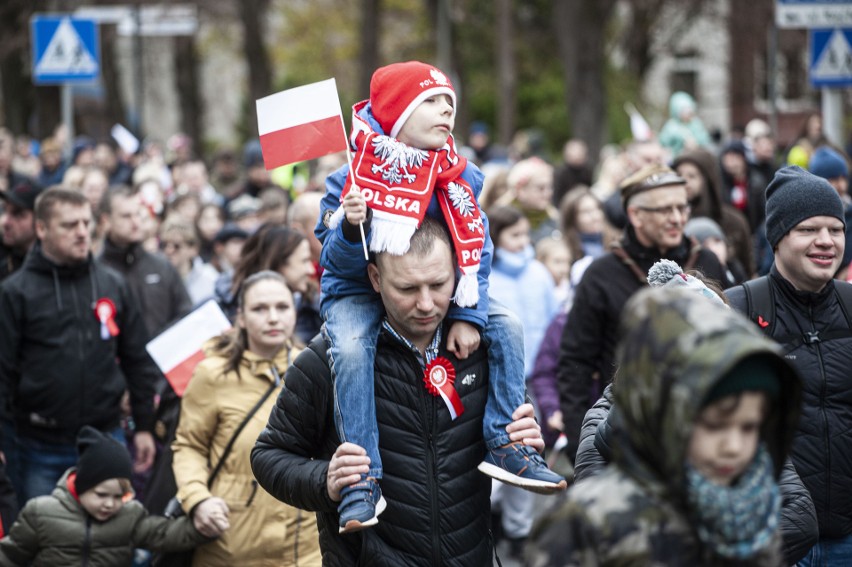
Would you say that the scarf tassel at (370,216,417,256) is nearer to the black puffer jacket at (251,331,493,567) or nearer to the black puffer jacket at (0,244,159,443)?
the black puffer jacket at (251,331,493,567)

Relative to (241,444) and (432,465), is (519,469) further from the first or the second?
(241,444)

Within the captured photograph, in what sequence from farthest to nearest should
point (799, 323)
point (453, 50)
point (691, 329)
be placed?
1. point (453, 50)
2. point (799, 323)
3. point (691, 329)

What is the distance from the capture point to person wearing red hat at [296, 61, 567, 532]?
4133 millimetres

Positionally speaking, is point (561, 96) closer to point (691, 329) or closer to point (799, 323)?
point (799, 323)

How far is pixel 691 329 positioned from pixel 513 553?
6.92 metres

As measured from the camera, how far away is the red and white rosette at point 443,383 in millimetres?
4168

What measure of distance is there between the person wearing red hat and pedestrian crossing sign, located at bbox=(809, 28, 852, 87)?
788cm

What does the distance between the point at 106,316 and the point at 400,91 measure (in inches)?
158

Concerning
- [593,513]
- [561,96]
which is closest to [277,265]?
[593,513]

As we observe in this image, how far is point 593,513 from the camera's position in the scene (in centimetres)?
293

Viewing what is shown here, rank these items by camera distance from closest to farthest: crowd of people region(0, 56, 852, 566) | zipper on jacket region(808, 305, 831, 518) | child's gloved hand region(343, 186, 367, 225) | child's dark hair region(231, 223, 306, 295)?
crowd of people region(0, 56, 852, 566) → child's gloved hand region(343, 186, 367, 225) → zipper on jacket region(808, 305, 831, 518) → child's dark hair region(231, 223, 306, 295)

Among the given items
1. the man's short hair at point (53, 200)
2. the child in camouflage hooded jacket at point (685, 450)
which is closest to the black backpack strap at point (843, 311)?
the child in camouflage hooded jacket at point (685, 450)

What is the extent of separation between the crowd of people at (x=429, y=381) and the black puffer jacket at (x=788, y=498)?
0.01m

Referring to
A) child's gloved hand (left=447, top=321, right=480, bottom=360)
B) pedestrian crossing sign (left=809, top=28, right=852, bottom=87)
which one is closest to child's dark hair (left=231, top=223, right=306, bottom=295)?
child's gloved hand (left=447, top=321, right=480, bottom=360)
